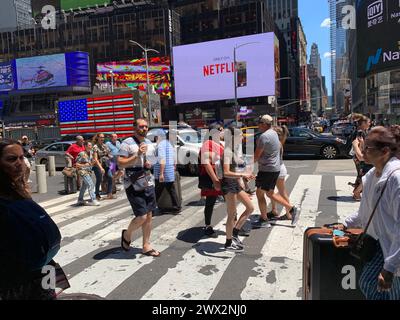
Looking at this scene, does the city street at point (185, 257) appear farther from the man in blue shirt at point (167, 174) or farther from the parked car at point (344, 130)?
the parked car at point (344, 130)

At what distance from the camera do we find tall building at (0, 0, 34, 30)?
8662 cm

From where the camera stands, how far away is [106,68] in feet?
215

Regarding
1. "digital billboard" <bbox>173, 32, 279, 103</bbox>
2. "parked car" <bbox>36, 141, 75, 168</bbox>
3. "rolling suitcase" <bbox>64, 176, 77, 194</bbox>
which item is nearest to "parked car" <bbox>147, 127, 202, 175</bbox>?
"rolling suitcase" <bbox>64, 176, 77, 194</bbox>

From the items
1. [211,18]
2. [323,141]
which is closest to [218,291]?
[323,141]

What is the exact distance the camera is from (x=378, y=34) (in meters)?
60.3

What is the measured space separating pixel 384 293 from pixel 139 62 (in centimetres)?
6625

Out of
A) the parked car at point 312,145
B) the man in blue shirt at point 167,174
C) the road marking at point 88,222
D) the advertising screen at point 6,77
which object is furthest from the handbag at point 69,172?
the advertising screen at point 6,77

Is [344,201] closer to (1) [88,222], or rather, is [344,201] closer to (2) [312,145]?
(1) [88,222]

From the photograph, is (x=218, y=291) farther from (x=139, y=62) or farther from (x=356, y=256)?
(x=139, y=62)

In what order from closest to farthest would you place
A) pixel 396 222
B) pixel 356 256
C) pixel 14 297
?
pixel 14 297
pixel 396 222
pixel 356 256

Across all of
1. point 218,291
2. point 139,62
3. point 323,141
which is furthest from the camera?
point 139,62

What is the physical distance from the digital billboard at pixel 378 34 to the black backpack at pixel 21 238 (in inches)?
2524

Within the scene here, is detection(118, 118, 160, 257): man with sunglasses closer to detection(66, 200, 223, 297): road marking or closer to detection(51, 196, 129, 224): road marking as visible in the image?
detection(66, 200, 223, 297): road marking

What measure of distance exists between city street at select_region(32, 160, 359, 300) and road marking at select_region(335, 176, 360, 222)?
2 cm
